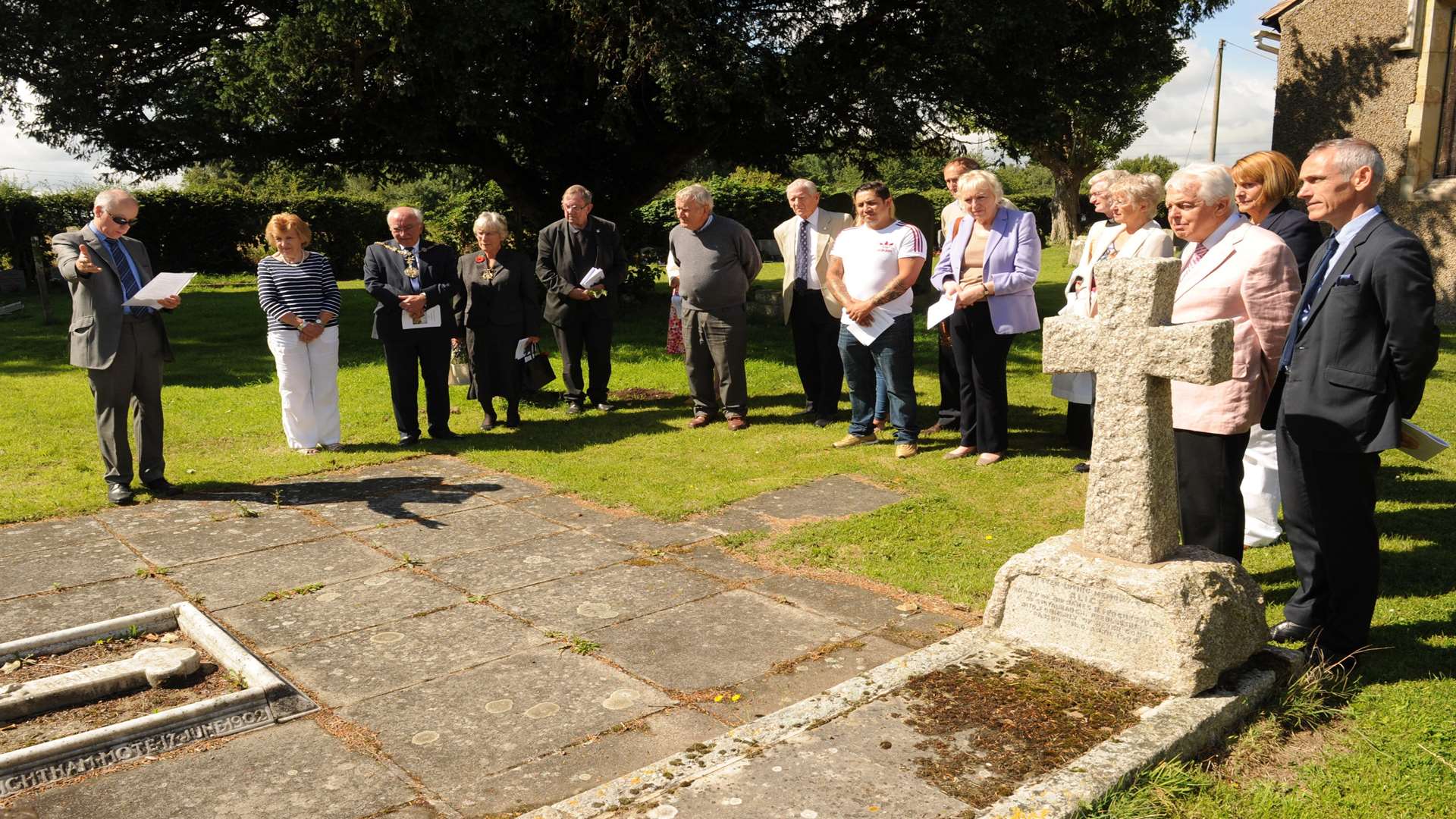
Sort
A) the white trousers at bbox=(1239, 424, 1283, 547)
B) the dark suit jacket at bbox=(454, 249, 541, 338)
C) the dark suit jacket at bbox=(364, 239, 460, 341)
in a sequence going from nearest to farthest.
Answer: the white trousers at bbox=(1239, 424, 1283, 547)
the dark suit jacket at bbox=(364, 239, 460, 341)
the dark suit jacket at bbox=(454, 249, 541, 338)

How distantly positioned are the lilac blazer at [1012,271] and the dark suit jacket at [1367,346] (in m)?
3.36

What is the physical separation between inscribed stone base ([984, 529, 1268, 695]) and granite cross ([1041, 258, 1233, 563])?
0.12 meters

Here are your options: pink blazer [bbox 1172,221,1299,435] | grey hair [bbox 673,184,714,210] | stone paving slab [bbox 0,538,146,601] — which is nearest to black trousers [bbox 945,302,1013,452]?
grey hair [bbox 673,184,714,210]

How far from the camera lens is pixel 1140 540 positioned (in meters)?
3.94

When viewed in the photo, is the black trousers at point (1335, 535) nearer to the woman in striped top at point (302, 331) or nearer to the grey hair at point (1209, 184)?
the grey hair at point (1209, 184)

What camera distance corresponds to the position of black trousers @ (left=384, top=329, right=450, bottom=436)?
28.9 feet

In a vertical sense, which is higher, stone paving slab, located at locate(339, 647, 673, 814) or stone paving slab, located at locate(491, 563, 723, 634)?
stone paving slab, located at locate(491, 563, 723, 634)

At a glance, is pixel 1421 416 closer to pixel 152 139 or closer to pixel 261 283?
pixel 261 283

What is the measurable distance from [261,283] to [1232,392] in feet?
22.9

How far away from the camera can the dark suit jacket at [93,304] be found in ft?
22.8

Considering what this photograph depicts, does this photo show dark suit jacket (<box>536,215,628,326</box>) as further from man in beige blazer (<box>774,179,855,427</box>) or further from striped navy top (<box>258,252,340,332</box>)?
striped navy top (<box>258,252,340,332</box>)

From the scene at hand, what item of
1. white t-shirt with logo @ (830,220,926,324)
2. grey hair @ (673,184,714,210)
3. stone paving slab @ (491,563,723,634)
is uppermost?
grey hair @ (673,184,714,210)

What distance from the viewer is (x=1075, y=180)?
38250 millimetres

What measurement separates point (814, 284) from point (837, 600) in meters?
4.36
